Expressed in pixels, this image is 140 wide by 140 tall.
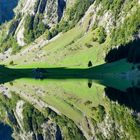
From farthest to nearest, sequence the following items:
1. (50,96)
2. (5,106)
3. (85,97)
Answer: (5,106), (50,96), (85,97)

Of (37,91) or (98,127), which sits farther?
(37,91)

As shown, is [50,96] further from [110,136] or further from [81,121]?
[110,136]

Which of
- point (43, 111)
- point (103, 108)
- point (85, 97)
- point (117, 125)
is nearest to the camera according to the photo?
point (117, 125)

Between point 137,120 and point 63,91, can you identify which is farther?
point 63,91

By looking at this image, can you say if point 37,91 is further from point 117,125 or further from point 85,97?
point 117,125

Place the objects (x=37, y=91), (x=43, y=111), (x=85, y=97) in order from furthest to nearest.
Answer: (x=37, y=91) → (x=85, y=97) → (x=43, y=111)

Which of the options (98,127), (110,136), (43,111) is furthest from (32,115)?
(110,136)

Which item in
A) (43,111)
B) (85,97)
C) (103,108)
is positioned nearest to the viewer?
(103,108)

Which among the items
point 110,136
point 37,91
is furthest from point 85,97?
point 110,136

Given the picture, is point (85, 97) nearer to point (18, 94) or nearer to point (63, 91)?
point (63, 91)
